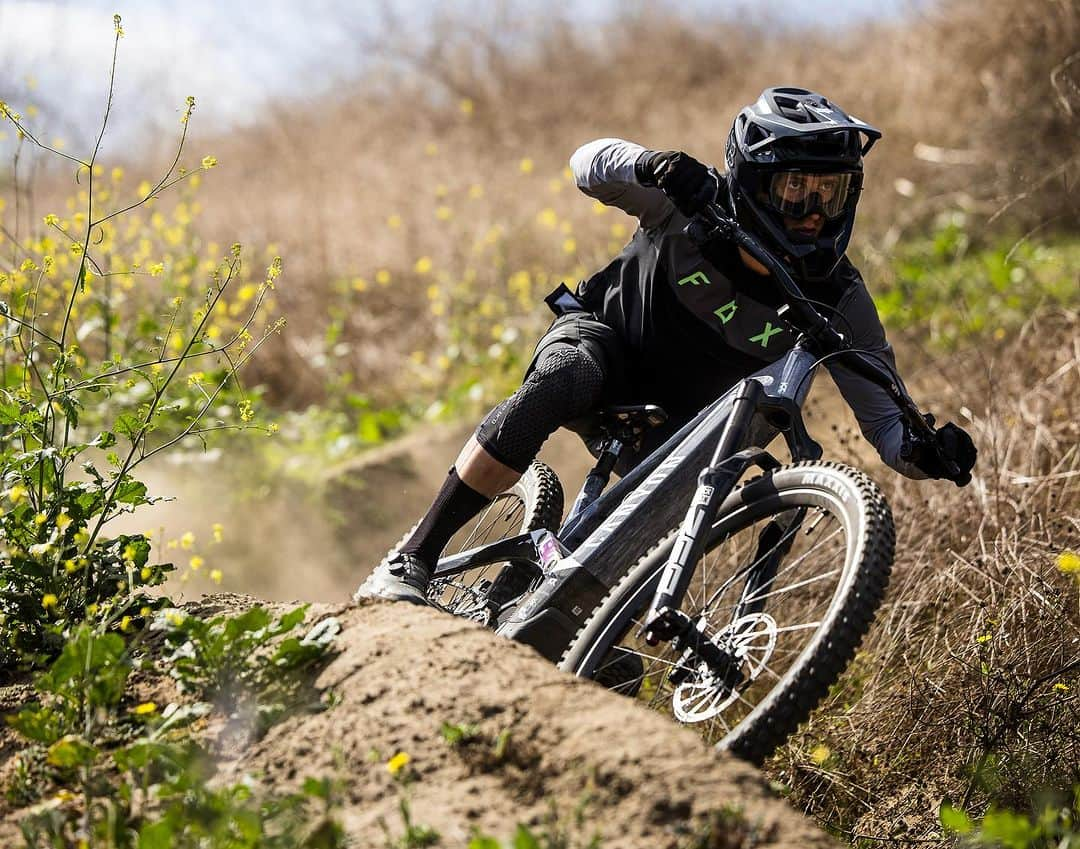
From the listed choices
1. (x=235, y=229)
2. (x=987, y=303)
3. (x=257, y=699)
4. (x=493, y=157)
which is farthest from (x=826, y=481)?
(x=493, y=157)

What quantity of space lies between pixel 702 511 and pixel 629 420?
84 centimetres

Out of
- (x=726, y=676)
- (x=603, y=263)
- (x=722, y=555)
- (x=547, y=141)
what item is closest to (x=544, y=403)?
(x=722, y=555)

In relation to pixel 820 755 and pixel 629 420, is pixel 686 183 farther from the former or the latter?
pixel 820 755

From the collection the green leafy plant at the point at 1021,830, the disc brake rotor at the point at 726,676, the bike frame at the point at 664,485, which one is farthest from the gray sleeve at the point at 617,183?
the green leafy plant at the point at 1021,830

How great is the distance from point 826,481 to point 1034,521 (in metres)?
1.96

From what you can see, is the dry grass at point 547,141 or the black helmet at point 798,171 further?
the dry grass at point 547,141

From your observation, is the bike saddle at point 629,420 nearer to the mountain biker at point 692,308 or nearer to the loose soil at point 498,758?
the mountain biker at point 692,308

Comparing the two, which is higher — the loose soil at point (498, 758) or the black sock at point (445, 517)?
the black sock at point (445, 517)

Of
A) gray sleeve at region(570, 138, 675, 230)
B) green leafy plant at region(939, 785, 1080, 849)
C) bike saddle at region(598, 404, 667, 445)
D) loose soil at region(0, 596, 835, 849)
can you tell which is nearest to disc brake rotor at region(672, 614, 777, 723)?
loose soil at region(0, 596, 835, 849)

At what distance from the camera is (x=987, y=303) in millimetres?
9312

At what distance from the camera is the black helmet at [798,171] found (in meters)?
3.57

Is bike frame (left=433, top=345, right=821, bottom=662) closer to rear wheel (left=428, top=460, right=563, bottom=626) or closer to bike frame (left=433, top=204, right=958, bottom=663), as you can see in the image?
bike frame (left=433, top=204, right=958, bottom=663)

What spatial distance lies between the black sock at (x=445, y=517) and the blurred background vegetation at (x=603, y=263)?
760 millimetres

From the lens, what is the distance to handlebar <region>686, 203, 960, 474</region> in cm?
342
